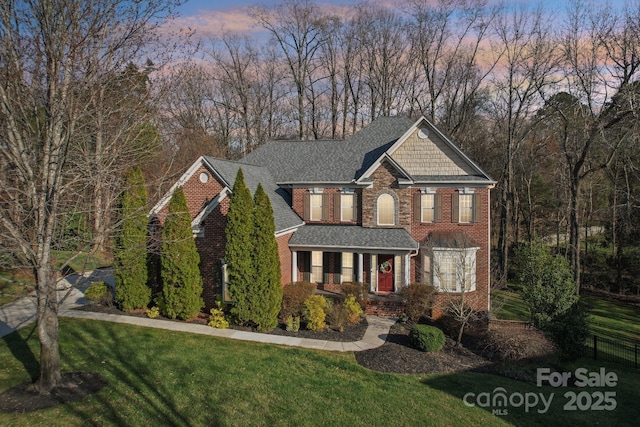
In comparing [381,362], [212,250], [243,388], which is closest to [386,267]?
[381,362]

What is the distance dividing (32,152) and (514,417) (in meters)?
12.5

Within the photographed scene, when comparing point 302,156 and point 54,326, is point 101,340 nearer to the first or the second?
point 54,326

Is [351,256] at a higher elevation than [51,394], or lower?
higher

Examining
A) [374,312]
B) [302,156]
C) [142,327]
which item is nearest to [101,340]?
[142,327]

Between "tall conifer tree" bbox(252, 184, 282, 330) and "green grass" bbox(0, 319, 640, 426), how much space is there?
175 centimetres

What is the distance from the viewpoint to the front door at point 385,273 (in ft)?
65.8

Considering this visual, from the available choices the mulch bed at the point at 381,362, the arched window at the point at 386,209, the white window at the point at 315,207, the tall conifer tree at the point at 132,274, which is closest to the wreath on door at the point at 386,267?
the arched window at the point at 386,209

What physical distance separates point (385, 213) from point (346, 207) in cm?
204

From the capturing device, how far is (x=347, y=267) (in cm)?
2038

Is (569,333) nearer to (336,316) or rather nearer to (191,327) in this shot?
(336,316)

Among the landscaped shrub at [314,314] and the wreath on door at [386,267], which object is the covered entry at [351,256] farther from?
the landscaped shrub at [314,314]

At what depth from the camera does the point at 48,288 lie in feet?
28.5

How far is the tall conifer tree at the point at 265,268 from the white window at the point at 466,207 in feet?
31.7

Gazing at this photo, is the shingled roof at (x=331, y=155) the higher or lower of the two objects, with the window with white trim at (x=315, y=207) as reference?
higher
